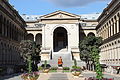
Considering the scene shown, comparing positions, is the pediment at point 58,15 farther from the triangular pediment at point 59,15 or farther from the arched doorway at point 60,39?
the arched doorway at point 60,39

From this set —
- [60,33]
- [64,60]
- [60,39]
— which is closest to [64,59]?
[64,60]

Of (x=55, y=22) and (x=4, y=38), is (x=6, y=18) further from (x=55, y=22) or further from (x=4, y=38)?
(x=55, y=22)

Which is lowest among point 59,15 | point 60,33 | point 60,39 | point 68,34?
point 60,39

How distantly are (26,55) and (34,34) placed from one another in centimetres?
3744

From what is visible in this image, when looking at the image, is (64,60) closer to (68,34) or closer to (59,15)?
(68,34)

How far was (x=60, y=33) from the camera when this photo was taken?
93.9m

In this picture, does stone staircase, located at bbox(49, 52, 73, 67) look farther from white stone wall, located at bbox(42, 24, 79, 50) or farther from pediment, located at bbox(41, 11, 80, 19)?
pediment, located at bbox(41, 11, 80, 19)

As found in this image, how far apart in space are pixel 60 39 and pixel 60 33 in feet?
7.12

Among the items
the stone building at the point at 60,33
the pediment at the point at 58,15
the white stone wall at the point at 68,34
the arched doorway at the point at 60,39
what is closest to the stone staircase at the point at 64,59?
the stone building at the point at 60,33

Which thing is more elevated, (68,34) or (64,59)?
(68,34)

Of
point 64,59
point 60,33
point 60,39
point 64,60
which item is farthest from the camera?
point 60,39

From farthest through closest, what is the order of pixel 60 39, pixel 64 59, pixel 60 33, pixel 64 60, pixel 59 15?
pixel 60 39, pixel 60 33, pixel 59 15, pixel 64 59, pixel 64 60

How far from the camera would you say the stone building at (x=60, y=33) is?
81.3 meters

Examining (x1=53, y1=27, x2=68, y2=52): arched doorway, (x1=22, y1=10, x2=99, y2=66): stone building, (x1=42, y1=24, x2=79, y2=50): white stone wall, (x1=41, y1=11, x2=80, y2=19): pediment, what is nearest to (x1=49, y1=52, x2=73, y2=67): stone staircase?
(x1=22, y1=10, x2=99, y2=66): stone building
